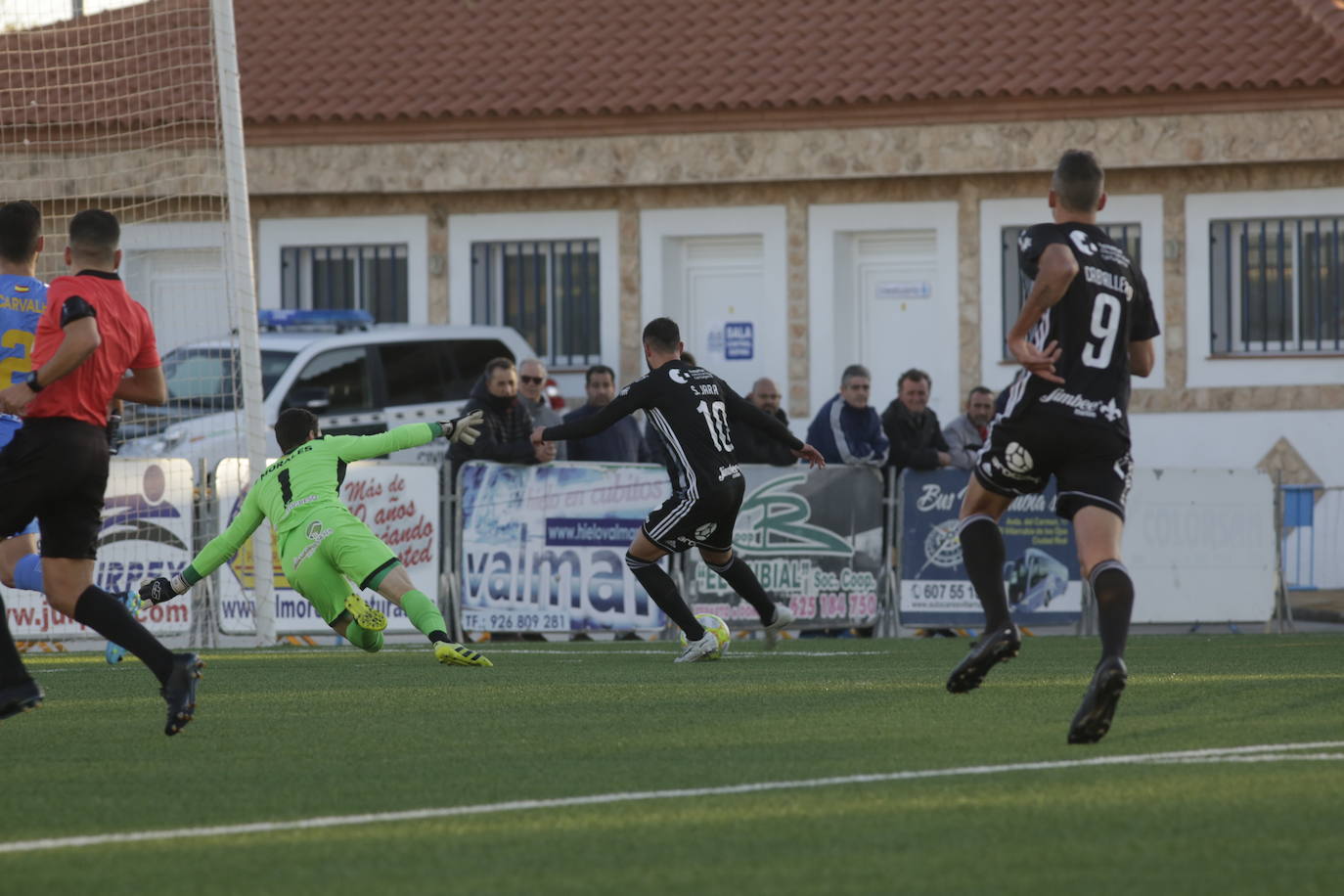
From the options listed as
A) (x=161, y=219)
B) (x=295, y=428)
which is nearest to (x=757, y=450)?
(x=161, y=219)

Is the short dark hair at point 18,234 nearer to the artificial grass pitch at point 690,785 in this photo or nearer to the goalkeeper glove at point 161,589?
the artificial grass pitch at point 690,785

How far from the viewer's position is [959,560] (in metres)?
17.5

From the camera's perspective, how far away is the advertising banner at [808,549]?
56.6ft

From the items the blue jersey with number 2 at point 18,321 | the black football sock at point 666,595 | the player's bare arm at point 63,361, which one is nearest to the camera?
the player's bare arm at point 63,361

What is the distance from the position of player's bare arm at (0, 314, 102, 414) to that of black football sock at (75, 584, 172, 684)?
0.71m

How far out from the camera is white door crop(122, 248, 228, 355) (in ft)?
56.4

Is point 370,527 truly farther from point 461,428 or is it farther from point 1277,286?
point 1277,286

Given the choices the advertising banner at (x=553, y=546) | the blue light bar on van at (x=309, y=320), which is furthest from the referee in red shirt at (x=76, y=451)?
the blue light bar on van at (x=309, y=320)

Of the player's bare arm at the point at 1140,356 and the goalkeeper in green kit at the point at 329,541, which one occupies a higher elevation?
the player's bare arm at the point at 1140,356

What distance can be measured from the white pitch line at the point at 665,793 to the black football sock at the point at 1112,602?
1.40 ft

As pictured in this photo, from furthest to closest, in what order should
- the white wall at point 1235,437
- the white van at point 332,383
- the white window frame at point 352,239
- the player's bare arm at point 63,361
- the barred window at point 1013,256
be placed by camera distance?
the white window frame at point 352,239
the barred window at point 1013,256
the white wall at point 1235,437
the white van at point 332,383
the player's bare arm at point 63,361

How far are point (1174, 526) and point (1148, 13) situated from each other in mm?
9139

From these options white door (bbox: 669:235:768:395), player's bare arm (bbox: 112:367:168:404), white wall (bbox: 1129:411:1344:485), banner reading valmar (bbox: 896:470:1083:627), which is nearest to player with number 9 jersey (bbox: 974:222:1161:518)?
player's bare arm (bbox: 112:367:168:404)

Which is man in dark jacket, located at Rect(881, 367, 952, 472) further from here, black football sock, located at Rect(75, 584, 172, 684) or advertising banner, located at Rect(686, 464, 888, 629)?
black football sock, located at Rect(75, 584, 172, 684)
